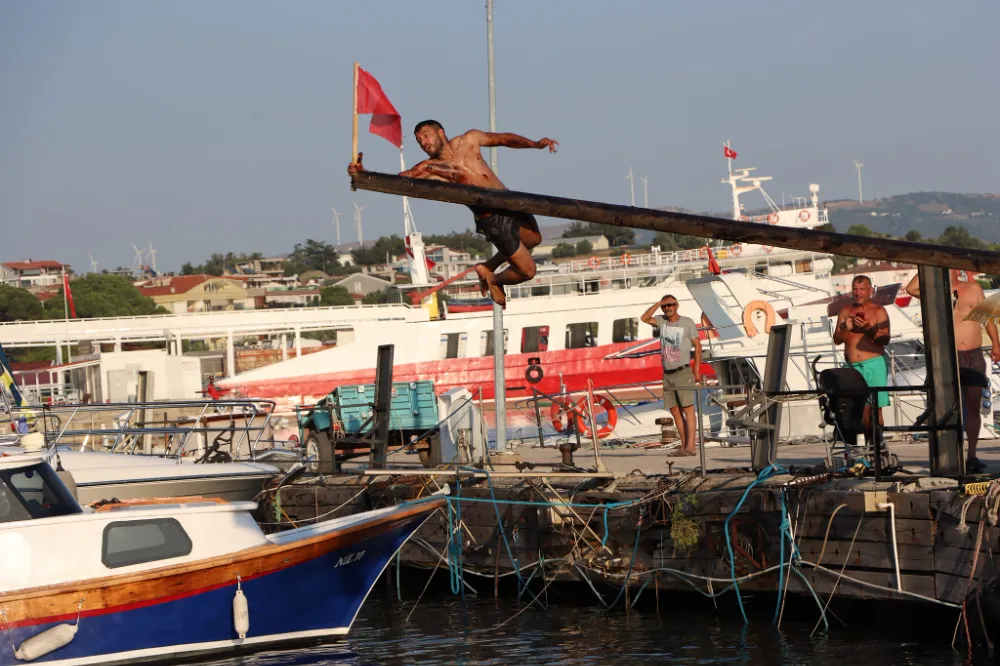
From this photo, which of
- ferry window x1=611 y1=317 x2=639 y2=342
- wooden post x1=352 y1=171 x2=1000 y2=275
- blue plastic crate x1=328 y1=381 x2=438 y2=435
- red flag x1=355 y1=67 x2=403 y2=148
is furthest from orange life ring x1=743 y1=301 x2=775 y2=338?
ferry window x1=611 y1=317 x2=639 y2=342

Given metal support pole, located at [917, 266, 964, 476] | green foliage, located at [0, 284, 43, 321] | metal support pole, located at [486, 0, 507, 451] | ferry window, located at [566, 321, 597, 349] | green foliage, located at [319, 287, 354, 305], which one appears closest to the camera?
Answer: metal support pole, located at [917, 266, 964, 476]

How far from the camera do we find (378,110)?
1029cm

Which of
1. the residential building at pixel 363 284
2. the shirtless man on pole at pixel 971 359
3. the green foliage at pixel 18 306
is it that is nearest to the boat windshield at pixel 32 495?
the shirtless man on pole at pixel 971 359

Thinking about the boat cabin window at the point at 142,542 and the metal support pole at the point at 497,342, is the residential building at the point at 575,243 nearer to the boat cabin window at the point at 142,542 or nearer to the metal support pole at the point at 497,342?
the metal support pole at the point at 497,342

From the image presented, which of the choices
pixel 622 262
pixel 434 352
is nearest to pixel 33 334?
pixel 434 352

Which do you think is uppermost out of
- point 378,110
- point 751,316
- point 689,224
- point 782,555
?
point 378,110

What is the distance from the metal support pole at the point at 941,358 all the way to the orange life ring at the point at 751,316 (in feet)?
47.3

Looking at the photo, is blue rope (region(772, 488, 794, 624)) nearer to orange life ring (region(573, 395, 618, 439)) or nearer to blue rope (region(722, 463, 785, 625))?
blue rope (region(722, 463, 785, 625))

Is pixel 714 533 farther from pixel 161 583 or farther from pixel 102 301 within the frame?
pixel 102 301

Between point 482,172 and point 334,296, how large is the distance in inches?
4674

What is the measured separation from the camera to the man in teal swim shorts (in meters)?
11.9

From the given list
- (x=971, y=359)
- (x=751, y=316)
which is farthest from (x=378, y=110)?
(x=751, y=316)

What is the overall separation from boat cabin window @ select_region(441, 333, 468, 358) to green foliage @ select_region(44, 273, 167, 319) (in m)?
56.0

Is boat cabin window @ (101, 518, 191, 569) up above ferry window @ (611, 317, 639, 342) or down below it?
below
